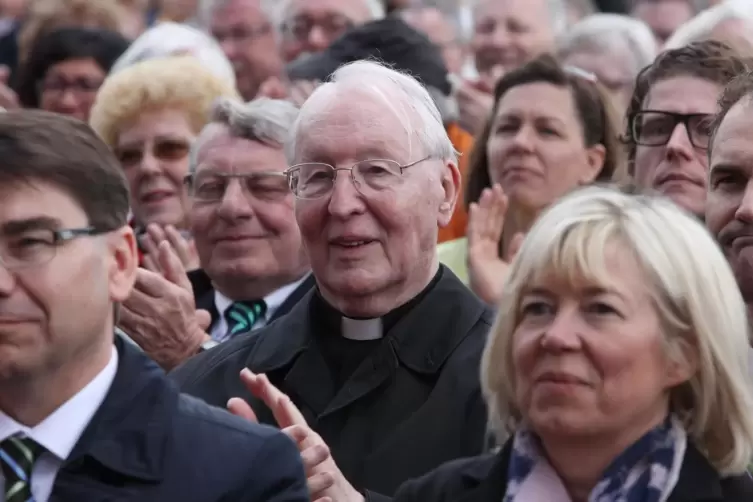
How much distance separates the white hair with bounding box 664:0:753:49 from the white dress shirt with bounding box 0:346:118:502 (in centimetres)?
307

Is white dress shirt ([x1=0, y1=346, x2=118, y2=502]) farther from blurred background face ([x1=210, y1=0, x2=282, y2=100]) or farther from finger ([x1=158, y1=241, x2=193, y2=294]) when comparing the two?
blurred background face ([x1=210, y1=0, x2=282, y2=100])

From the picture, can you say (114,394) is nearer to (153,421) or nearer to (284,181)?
(153,421)

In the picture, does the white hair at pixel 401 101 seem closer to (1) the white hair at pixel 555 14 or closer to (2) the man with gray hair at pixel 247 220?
(2) the man with gray hair at pixel 247 220

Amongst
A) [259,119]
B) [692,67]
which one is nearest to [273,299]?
[259,119]

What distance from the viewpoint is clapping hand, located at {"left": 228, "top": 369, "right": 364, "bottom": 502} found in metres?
3.86

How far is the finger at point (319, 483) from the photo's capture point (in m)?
3.85

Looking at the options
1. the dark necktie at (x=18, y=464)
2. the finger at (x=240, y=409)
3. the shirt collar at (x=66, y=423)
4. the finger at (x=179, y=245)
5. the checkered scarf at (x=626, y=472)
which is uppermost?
the shirt collar at (x=66, y=423)

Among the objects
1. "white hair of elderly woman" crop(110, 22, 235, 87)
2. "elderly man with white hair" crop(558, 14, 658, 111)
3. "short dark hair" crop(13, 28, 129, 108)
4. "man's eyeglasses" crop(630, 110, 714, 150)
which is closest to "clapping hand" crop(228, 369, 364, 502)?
"man's eyeglasses" crop(630, 110, 714, 150)

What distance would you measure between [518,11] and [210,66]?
6.22 ft

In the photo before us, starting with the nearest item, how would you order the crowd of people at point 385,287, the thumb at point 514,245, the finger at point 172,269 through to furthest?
the crowd of people at point 385,287 → the finger at point 172,269 → the thumb at point 514,245

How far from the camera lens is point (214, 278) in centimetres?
566

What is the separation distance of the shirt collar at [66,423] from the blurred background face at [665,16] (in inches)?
258

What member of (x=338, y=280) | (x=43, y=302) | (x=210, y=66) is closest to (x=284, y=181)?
(x=338, y=280)

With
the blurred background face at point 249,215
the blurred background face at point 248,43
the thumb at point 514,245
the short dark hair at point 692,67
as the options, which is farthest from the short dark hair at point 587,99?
the blurred background face at point 248,43
